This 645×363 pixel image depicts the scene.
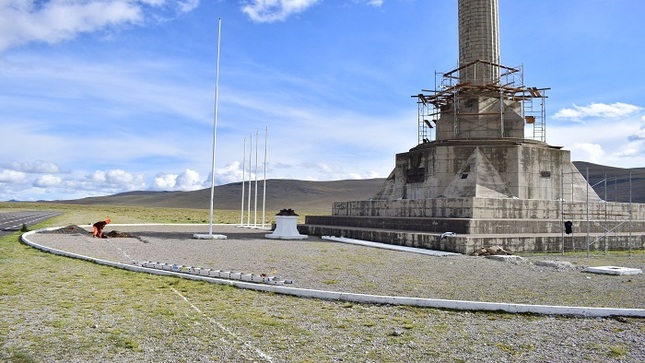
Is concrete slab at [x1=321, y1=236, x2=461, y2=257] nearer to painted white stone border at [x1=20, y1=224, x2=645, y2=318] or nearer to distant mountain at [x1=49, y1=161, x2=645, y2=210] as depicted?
painted white stone border at [x1=20, y1=224, x2=645, y2=318]

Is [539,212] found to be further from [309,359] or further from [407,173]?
[309,359]

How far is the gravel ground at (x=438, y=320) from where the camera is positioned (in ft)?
18.6

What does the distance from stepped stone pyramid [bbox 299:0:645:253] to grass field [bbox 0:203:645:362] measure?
9.73m

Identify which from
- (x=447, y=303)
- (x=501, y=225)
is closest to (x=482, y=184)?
(x=501, y=225)

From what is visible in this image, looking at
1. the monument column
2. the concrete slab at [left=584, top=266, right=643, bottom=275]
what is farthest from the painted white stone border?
the monument column

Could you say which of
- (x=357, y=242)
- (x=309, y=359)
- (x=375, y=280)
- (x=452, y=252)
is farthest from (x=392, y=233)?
(x=309, y=359)

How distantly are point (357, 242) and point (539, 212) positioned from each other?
7676 mm

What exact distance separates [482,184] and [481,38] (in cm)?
843

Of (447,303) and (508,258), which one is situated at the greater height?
(508,258)

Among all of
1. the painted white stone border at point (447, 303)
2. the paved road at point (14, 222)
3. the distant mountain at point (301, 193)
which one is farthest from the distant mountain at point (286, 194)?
the painted white stone border at point (447, 303)

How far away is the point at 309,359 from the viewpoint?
5.45 metres

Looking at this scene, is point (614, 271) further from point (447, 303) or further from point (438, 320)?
point (438, 320)

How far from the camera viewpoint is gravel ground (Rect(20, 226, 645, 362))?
5.67 meters

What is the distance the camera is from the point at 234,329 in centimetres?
662
